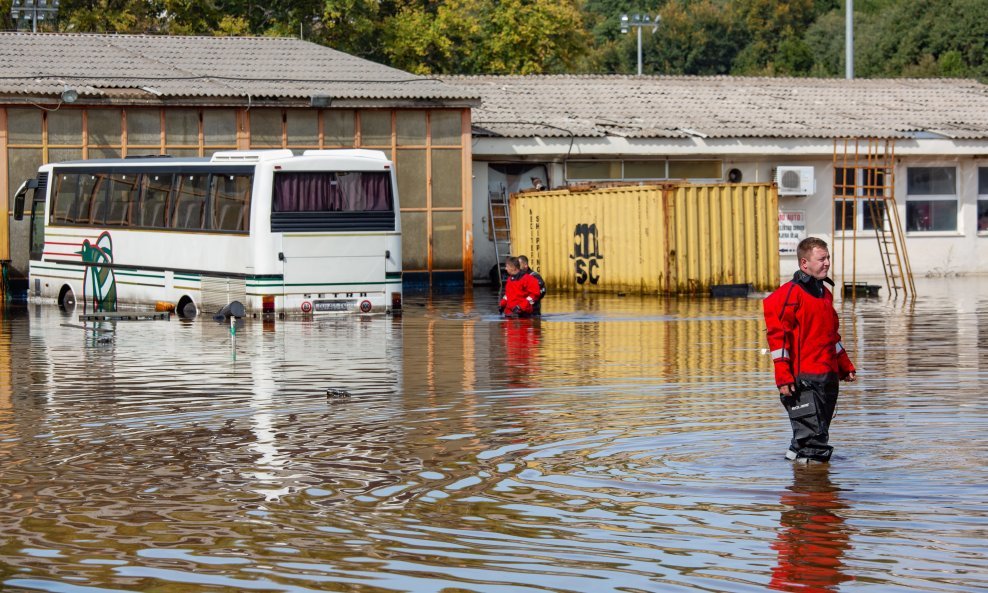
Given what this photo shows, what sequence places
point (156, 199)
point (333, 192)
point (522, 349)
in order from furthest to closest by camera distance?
point (156, 199) → point (333, 192) → point (522, 349)

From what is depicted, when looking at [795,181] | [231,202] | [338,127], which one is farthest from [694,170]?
[231,202]

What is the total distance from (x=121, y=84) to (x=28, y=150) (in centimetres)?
246

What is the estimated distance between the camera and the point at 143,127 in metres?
36.6

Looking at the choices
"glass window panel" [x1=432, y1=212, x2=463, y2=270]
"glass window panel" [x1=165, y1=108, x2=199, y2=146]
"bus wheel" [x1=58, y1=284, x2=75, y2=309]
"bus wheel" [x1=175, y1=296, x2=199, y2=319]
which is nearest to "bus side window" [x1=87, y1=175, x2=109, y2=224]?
"bus wheel" [x1=58, y1=284, x2=75, y2=309]

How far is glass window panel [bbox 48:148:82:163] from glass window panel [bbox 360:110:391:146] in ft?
20.6

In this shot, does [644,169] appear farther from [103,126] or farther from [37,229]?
[37,229]

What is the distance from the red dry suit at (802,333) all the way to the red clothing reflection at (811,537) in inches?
24.4

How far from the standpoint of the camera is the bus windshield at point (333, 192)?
2689 centimetres

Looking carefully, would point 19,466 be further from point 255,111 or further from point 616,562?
point 255,111

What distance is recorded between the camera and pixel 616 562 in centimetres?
759

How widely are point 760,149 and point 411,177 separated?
9.02 m

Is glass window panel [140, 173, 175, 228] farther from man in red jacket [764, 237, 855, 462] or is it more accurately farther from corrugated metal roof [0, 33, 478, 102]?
man in red jacket [764, 237, 855, 462]

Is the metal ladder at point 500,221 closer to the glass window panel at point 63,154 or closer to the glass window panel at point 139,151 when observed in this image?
the glass window panel at point 139,151

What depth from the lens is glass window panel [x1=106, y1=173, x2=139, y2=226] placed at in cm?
2991
